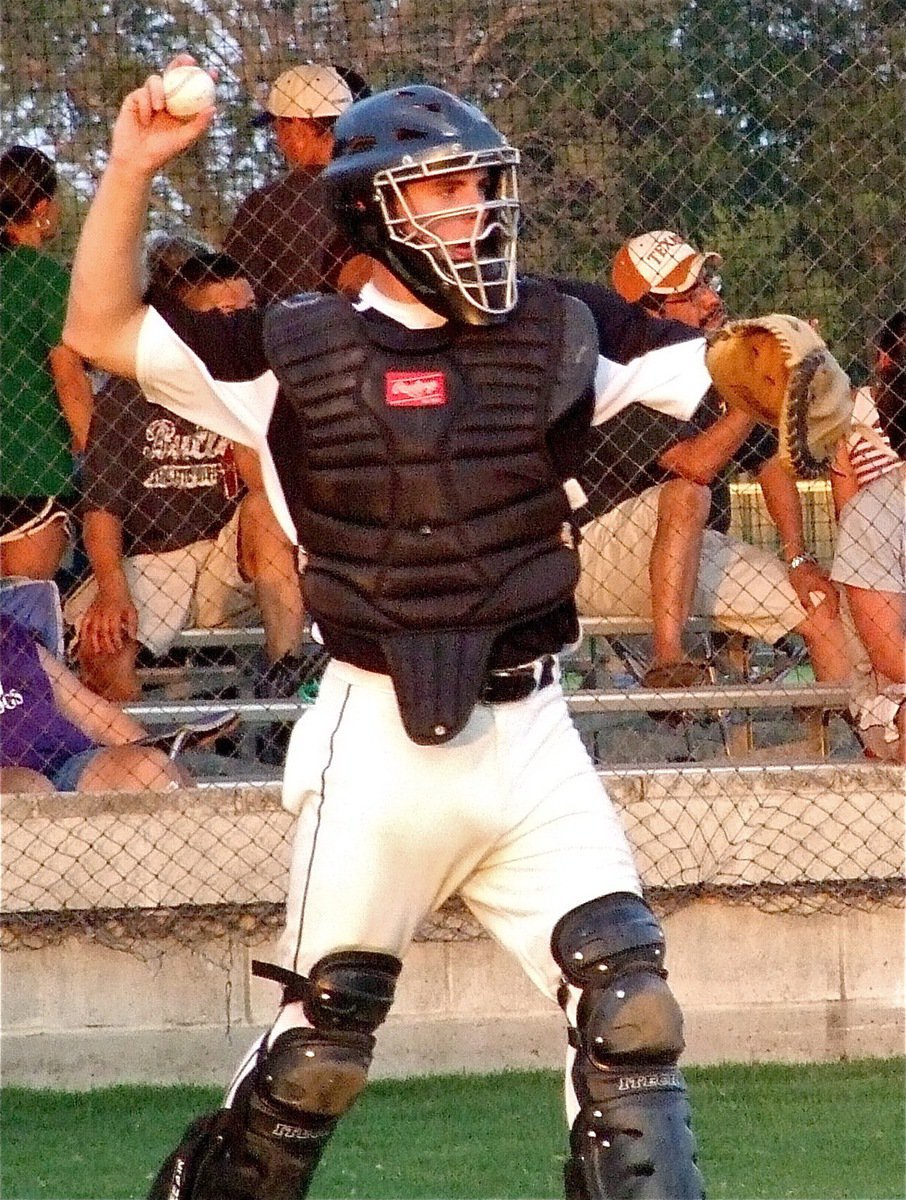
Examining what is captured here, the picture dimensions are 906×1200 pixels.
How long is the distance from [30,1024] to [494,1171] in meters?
1.53

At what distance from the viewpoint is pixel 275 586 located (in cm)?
615

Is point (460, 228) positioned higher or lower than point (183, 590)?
higher

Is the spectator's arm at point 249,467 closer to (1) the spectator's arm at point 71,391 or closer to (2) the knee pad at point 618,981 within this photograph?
(1) the spectator's arm at point 71,391

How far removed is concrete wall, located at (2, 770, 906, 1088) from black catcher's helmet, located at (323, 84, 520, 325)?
2.53 metres

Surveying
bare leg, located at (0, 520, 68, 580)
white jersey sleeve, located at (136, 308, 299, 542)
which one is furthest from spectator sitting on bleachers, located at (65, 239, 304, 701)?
white jersey sleeve, located at (136, 308, 299, 542)

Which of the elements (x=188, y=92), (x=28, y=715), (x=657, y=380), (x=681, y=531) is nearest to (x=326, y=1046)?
(x=657, y=380)

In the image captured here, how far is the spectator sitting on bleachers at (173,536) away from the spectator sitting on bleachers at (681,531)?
988 mm

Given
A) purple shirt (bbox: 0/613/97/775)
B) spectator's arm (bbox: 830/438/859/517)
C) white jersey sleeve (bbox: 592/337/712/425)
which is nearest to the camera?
white jersey sleeve (bbox: 592/337/712/425)

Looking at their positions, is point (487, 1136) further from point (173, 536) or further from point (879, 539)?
point (173, 536)

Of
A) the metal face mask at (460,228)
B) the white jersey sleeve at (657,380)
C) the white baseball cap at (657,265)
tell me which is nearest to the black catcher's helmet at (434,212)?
the metal face mask at (460,228)

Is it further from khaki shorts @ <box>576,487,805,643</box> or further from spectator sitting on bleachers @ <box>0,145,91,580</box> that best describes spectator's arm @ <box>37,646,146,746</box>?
khaki shorts @ <box>576,487,805,643</box>

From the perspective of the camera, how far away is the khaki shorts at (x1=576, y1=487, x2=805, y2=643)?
620cm

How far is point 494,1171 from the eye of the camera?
4.71 meters

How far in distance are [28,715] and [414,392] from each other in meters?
2.62
